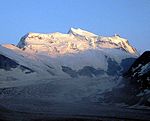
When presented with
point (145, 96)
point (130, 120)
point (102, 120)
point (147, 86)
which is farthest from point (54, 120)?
point (147, 86)

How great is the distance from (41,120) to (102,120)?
520 inches

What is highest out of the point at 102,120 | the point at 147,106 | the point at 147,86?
the point at 147,86

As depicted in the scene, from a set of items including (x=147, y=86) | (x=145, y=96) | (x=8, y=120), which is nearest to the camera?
(x=8, y=120)

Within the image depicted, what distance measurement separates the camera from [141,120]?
103m

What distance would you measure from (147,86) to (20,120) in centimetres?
11432

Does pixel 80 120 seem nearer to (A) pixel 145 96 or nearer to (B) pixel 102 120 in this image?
(B) pixel 102 120

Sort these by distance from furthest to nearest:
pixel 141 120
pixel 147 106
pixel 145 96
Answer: pixel 145 96 → pixel 147 106 → pixel 141 120

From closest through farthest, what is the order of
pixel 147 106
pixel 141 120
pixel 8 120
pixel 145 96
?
pixel 8 120, pixel 141 120, pixel 147 106, pixel 145 96

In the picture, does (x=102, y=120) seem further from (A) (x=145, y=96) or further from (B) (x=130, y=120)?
(A) (x=145, y=96)

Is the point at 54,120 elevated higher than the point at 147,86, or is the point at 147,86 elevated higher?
the point at 147,86

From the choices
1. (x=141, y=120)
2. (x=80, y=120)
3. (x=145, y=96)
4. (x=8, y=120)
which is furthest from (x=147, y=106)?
(x=8, y=120)

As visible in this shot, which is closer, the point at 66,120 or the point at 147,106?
the point at 66,120

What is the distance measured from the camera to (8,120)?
90562mm

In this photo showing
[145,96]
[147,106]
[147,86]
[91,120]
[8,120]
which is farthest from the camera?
[147,86]
